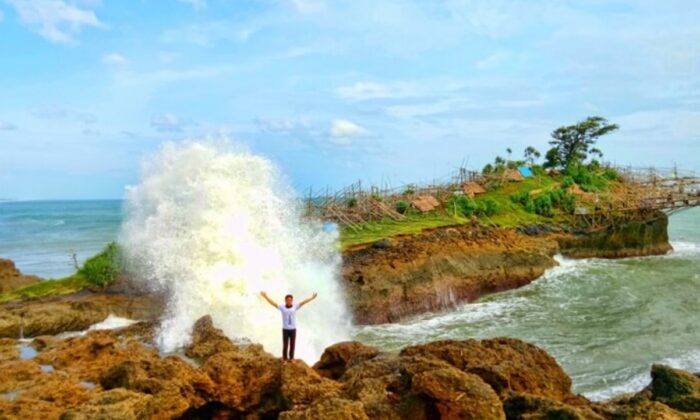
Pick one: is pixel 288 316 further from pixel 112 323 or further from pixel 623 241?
pixel 623 241

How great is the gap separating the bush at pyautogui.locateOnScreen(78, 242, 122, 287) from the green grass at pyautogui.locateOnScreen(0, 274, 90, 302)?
0.35 metres

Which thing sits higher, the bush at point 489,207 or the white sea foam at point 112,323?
the bush at point 489,207

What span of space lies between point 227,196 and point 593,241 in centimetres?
2337

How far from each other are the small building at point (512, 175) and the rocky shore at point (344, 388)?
32510 mm

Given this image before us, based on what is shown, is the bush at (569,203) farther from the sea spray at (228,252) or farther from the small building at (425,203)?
the sea spray at (228,252)

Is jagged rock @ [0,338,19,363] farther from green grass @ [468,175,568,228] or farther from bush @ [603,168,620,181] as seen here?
bush @ [603,168,620,181]

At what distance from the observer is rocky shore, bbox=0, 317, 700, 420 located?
21.6 feet

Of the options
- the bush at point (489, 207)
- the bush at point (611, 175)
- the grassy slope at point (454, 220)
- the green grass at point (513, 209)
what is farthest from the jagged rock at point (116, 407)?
the bush at point (611, 175)

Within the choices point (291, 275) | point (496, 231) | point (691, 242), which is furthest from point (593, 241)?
point (291, 275)

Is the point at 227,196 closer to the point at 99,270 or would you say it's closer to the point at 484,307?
the point at 99,270

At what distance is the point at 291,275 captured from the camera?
18250 mm

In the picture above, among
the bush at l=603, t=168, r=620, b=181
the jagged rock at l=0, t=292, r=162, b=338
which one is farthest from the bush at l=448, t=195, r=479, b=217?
the jagged rock at l=0, t=292, r=162, b=338

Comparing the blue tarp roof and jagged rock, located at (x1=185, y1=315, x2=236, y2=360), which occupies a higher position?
the blue tarp roof

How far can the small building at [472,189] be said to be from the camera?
36934mm
